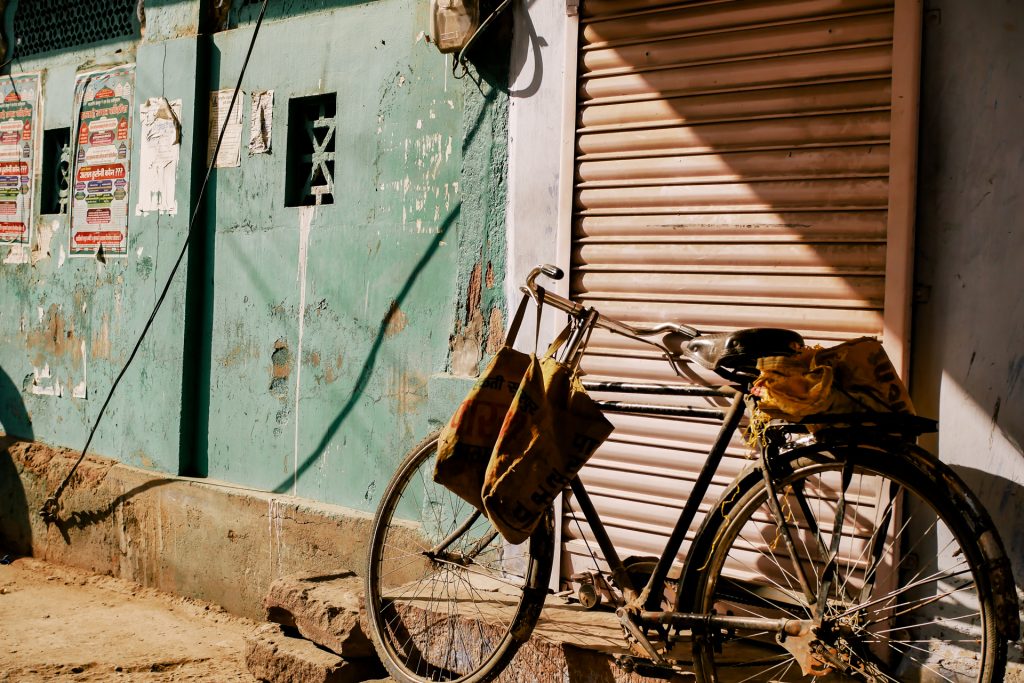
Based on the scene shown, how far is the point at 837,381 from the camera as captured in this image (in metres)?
2.70

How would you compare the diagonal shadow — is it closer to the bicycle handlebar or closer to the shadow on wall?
the bicycle handlebar

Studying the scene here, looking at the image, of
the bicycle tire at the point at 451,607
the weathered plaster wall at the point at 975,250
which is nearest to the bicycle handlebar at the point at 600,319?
the bicycle tire at the point at 451,607

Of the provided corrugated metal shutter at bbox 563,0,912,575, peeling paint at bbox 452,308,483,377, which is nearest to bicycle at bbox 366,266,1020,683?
corrugated metal shutter at bbox 563,0,912,575

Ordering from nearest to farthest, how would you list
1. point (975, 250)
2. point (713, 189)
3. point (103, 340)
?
point (975, 250), point (713, 189), point (103, 340)

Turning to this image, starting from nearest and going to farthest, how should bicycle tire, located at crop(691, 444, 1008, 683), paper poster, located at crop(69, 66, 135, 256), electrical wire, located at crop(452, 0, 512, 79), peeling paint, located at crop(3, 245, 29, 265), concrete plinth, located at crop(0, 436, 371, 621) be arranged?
bicycle tire, located at crop(691, 444, 1008, 683) → electrical wire, located at crop(452, 0, 512, 79) → concrete plinth, located at crop(0, 436, 371, 621) → paper poster, located at crop(69, 66, 135, 256) → peeling paint, located at crop(3, 245, 29, 265)

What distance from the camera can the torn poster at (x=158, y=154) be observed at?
5.84 meters

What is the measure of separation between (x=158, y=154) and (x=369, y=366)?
2.11 m

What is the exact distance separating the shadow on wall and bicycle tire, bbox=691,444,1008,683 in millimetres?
5073

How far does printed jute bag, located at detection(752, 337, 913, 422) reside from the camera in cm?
266

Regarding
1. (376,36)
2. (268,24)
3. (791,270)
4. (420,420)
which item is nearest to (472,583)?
(420,420)

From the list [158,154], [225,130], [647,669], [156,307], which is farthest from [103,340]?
[647,669]

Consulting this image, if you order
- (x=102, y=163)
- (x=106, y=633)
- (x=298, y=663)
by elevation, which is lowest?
(x=106, y=633)

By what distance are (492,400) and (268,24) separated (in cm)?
320

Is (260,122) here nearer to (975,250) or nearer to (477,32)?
(477,32)
